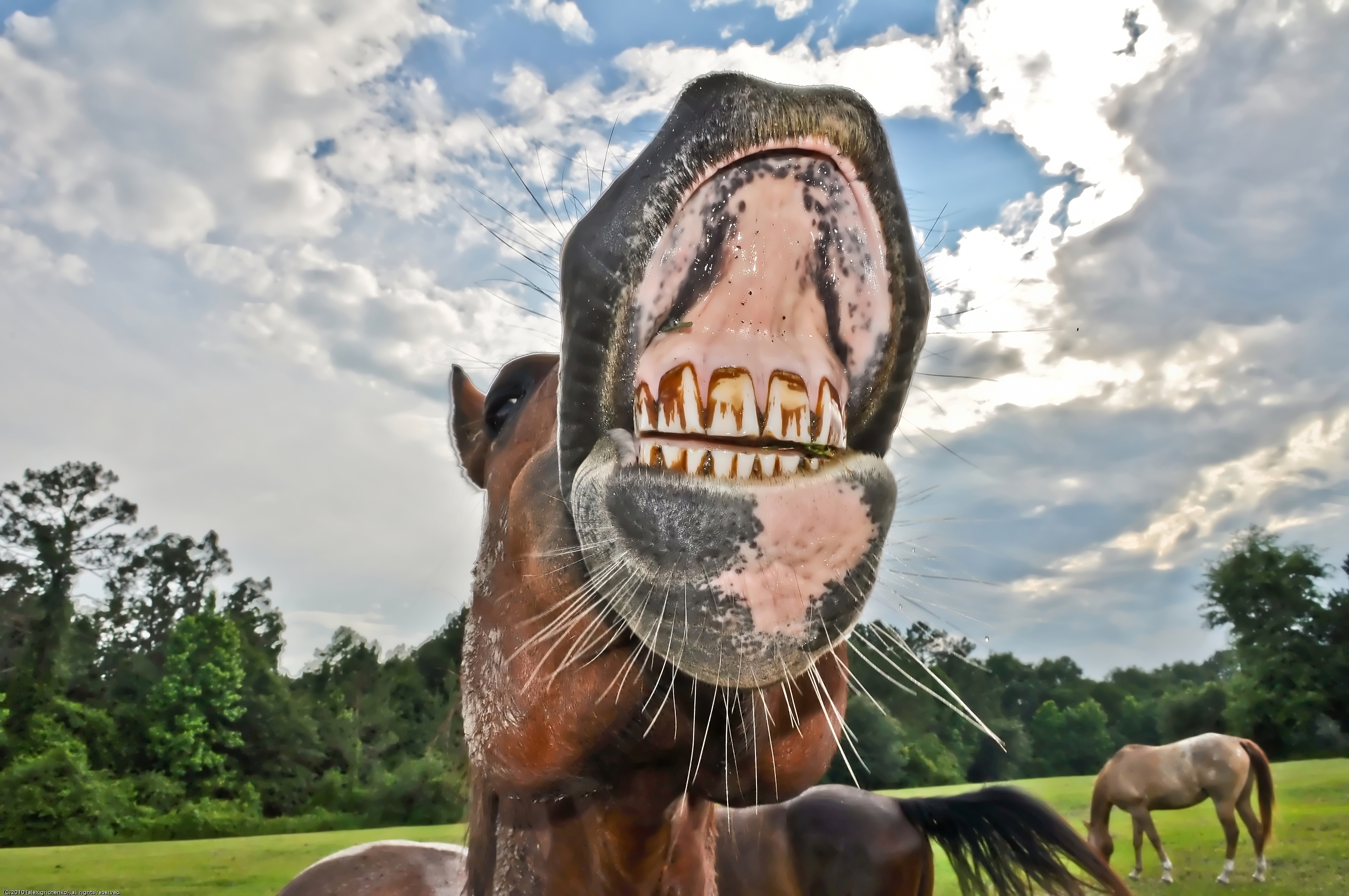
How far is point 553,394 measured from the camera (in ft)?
5.20

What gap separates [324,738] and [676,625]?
105ft

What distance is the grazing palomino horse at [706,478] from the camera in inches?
37.1

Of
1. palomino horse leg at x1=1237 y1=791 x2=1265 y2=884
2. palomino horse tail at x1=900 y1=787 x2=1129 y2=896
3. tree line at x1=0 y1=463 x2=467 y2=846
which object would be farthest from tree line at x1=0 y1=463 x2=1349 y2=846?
palomino horse tail at x1=900 y1=787 x2=1129 y2=896

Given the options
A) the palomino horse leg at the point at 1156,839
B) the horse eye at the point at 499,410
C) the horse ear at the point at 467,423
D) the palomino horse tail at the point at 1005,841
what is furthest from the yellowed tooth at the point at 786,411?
the palomino horse leg at the point at 1156,839

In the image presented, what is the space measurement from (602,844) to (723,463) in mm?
891

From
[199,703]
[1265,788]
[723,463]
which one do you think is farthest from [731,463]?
[199,703]

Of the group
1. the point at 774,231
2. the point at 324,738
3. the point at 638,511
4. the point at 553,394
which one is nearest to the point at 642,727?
the point at 638,511

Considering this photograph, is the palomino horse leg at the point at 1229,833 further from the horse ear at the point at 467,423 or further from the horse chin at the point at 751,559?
the horse chin at the point at 751,559

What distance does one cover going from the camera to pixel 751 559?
92 cm

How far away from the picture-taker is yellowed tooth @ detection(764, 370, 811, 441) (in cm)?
95

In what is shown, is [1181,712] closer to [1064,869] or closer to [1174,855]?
[1174,855]

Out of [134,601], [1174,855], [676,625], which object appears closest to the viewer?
[676,625]

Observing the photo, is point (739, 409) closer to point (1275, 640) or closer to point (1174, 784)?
point (1174, 784)

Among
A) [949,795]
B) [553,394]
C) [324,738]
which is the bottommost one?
[324,738]
